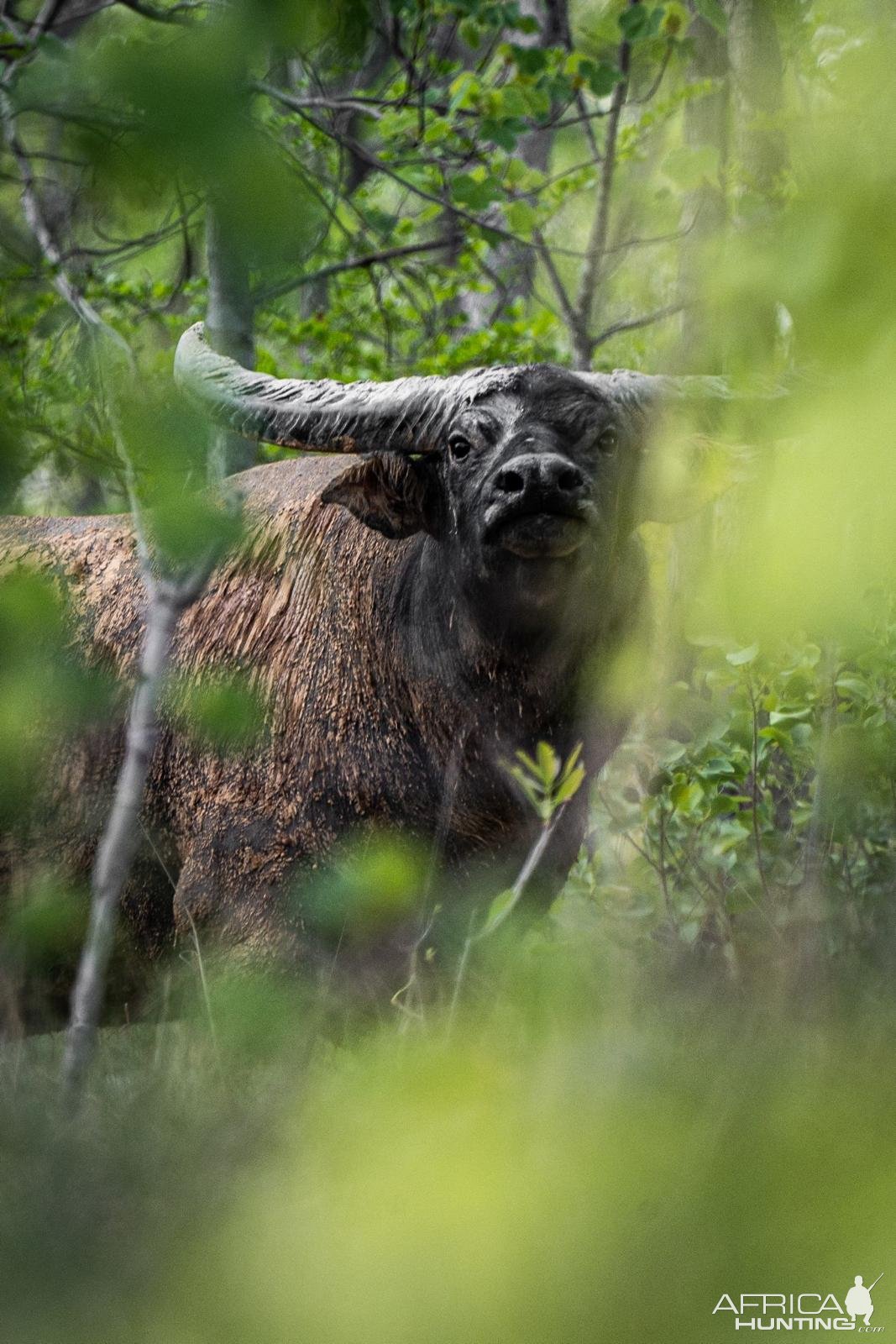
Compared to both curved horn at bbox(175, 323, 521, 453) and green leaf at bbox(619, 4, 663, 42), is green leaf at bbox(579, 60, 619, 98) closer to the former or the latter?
green leaf at bbox(619, 4, 663, 42)

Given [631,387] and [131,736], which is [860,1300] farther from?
[631,387]

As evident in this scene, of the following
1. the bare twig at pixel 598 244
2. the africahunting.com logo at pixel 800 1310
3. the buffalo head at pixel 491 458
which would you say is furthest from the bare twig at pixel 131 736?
the bare twig at pixel 598 244

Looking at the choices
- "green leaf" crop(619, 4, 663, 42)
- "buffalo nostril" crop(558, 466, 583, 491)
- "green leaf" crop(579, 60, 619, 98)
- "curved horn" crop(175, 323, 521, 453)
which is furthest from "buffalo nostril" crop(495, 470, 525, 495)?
"green leaf" crop(579, 60, 619, 98)

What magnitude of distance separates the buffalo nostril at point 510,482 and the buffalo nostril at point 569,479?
107mm

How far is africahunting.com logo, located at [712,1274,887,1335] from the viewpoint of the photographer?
2.19 ft

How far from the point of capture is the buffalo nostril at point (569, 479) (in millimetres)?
3459

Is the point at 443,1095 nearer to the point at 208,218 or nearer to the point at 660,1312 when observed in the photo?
the point at 660,1312

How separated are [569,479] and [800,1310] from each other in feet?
9.61

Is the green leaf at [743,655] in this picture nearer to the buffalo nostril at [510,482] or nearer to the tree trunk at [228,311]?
the buffalo nostril at [510,482]

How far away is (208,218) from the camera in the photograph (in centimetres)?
117

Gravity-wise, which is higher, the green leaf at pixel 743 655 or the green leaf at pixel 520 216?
the green leaf at pixel 520 216

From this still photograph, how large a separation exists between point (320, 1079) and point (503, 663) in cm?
283

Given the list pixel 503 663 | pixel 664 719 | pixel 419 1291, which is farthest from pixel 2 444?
pixel 664 719

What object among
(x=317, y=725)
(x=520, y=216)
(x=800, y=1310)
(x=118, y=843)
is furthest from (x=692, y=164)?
(x=800, y=1310)
